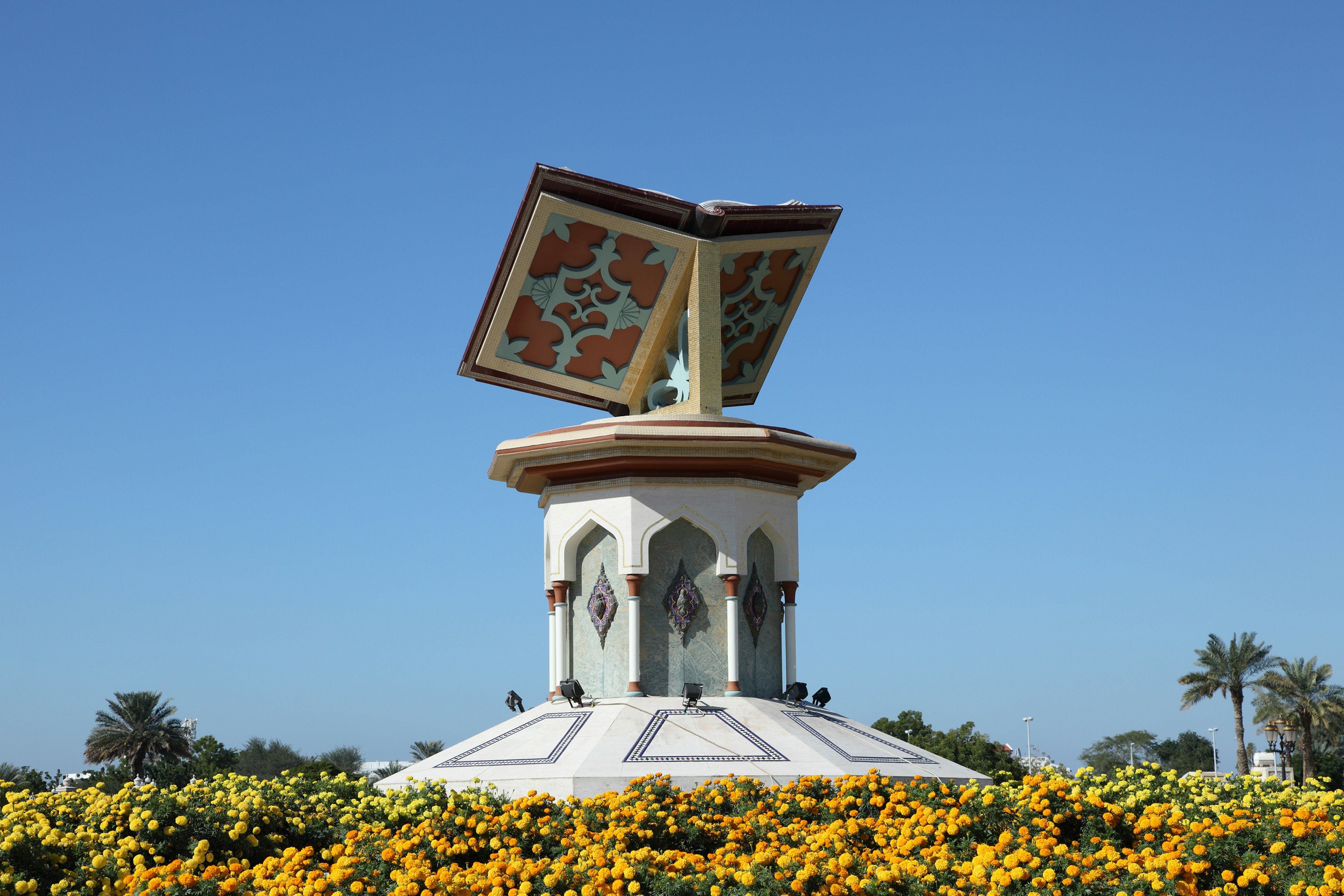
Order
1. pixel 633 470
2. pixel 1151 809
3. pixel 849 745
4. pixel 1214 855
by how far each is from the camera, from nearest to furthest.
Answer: pixel 1214 855 < pixel 1151 809 < pixel 849 745 < pixel 633 470

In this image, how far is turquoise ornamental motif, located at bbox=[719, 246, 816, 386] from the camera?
1805 cm

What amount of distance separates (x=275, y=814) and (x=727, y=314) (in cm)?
982

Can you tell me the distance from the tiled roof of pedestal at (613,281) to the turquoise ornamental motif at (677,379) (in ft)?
0.54

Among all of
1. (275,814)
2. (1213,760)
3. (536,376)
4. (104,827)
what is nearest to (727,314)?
(536,376)

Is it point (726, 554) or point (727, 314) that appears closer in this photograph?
point (726, 554)

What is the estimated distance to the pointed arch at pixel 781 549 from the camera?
16938 millimetres

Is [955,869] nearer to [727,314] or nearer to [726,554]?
[726,554]

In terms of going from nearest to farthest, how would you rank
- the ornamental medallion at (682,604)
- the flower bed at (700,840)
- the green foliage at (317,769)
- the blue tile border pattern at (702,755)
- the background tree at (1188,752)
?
the flower bed at (700,840) → the blue tile border pattern at (702,755) → the ornamental medallion at (682,604) → the green foliage at (317,769) → the background tree at (1188,752)

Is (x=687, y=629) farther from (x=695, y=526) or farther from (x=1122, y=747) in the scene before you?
(x=1122, y=747)

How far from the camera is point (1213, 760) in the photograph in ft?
252

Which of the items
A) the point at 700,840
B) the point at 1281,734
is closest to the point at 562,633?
the point at 700,840

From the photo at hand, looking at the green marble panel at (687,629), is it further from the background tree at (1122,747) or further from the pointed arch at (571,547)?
the background tree at (1122,747)

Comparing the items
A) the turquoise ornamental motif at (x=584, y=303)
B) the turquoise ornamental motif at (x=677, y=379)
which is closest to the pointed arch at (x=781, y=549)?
the turquoise ornamental motif at (x=677, y=379)

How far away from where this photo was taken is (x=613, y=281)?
1738cm
